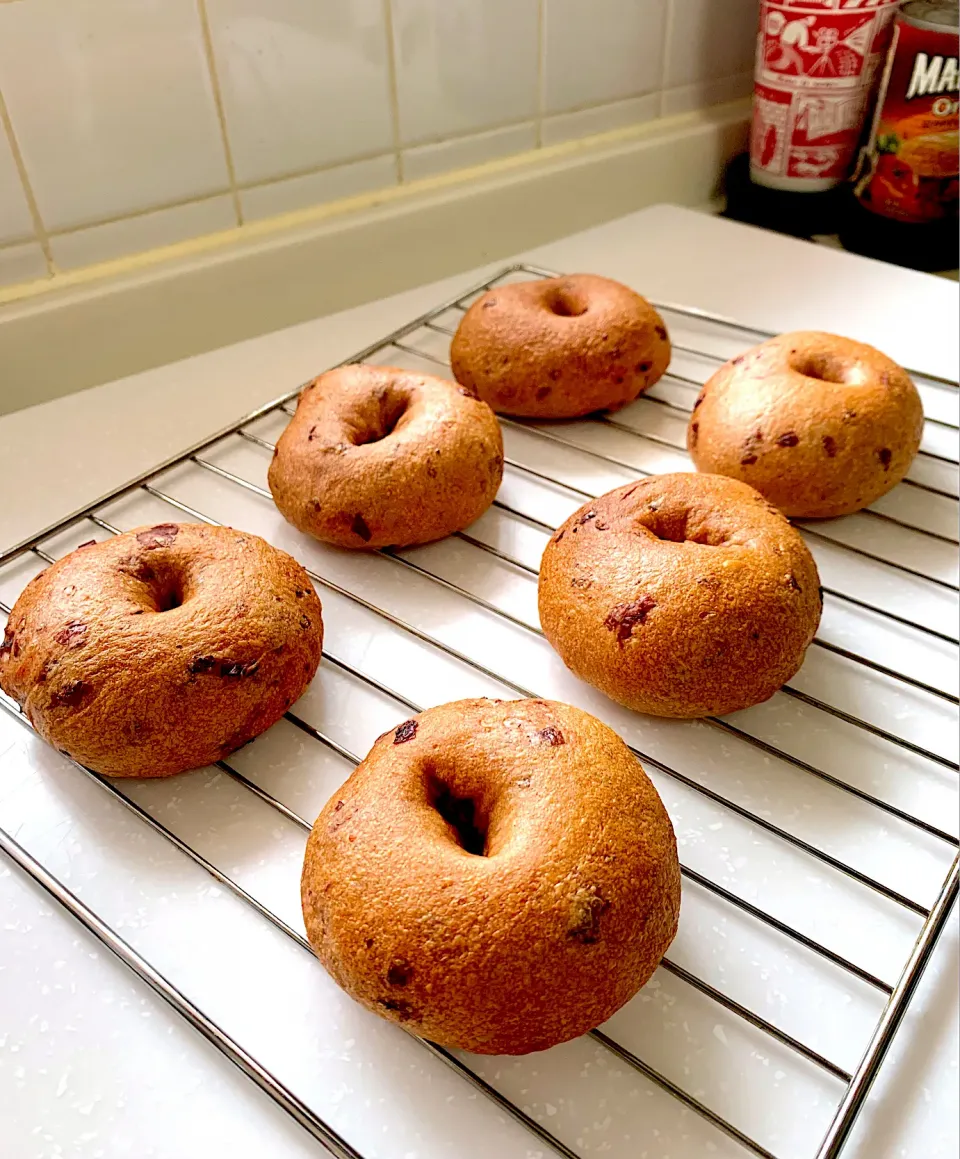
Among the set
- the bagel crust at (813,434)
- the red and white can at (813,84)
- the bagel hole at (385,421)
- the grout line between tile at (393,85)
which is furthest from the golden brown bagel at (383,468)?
the red and white can at (813,84)

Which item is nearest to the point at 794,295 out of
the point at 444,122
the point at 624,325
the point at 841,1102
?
the point at 624,325

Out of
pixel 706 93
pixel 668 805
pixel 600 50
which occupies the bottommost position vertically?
pixel 668 805

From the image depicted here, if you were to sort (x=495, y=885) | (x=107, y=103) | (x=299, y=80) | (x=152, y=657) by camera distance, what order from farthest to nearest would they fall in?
(x=299, y=80), (x=107, y=103), (x=152, y=657), (x=495, y=885)

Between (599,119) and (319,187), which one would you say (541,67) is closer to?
(599,119)

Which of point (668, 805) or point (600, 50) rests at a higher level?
point (600, 50)

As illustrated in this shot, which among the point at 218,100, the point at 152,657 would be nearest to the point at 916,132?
the point at 218,100

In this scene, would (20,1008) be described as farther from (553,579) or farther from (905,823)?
(905,823)

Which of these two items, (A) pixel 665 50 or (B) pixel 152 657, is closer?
(B) pixel 152 657
